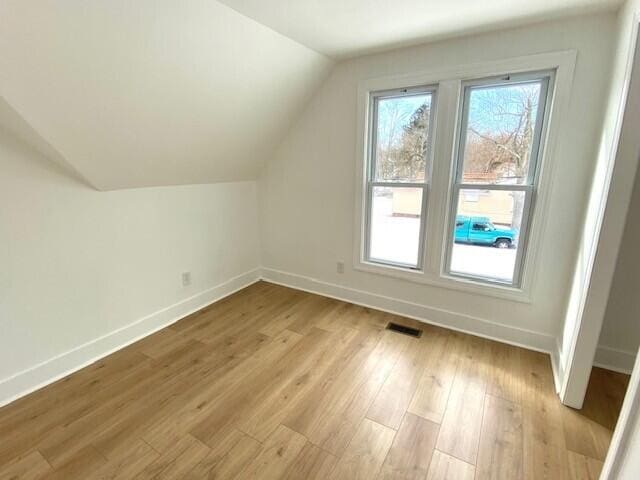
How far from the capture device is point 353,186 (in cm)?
285

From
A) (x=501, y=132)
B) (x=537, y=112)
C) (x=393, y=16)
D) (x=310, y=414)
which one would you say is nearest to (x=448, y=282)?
(x=501, y=132)

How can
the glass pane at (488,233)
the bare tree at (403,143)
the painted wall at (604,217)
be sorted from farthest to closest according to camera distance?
the bare tree at (403,143), the glass pane at (488,233), the painted wall at (604,217)

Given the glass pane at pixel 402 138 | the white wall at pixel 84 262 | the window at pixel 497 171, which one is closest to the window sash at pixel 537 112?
the window at pixel 497 171

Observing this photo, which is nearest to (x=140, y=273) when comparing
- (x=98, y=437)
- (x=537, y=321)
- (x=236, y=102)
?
(x=98, y=437)

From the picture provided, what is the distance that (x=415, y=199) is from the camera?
8.77 ft

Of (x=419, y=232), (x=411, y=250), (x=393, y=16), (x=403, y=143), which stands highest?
(x=393, y=16)

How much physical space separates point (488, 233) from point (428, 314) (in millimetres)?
839

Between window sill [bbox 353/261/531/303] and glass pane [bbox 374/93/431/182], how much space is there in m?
0.79

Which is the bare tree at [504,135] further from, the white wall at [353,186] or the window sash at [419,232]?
the window sash at [419,232]

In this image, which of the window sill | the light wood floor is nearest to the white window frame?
the window sill

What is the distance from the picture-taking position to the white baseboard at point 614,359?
2076mm

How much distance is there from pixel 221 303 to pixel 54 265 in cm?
140

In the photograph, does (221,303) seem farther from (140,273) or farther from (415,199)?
(415,199)

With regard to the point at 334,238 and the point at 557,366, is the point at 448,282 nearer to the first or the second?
the point at 557,366
